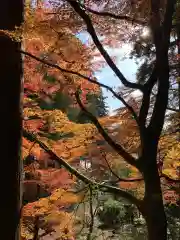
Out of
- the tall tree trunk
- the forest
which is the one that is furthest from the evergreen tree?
the tall tree trunk

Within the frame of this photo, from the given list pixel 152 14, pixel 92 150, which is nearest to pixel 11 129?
pixel 152 14

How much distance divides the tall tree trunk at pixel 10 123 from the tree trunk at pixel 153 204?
1.15 meters

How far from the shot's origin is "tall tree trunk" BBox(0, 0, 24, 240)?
244 cm

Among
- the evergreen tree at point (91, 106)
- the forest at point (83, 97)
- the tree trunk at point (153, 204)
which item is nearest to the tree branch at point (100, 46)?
the forest at point (83, 97)

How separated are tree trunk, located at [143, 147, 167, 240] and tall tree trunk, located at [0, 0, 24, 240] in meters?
1.15

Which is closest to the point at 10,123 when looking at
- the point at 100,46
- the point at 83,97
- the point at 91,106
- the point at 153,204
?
the point at 100,46

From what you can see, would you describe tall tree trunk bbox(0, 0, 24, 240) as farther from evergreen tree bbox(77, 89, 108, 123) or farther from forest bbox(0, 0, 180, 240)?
evergreen tree bbox(77, 89, 108, 123)

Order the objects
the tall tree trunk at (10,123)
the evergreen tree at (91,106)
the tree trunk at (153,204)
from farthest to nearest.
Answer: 1. the evergreen tree at (91,106)
2. the tree trunk at (153,204)
3. the tall tree trunk at (10,123)

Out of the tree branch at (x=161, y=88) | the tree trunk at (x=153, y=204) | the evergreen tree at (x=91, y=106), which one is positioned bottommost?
the tree trunk at (x=153, y=204)

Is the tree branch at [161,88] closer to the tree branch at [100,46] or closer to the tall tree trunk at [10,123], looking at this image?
the tree branch at [100,46]

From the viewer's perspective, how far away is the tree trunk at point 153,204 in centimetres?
304

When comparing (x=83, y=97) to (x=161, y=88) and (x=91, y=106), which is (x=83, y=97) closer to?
(x=161, y=88)

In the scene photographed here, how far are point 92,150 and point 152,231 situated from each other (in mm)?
1830

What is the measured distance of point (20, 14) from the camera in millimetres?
2814
